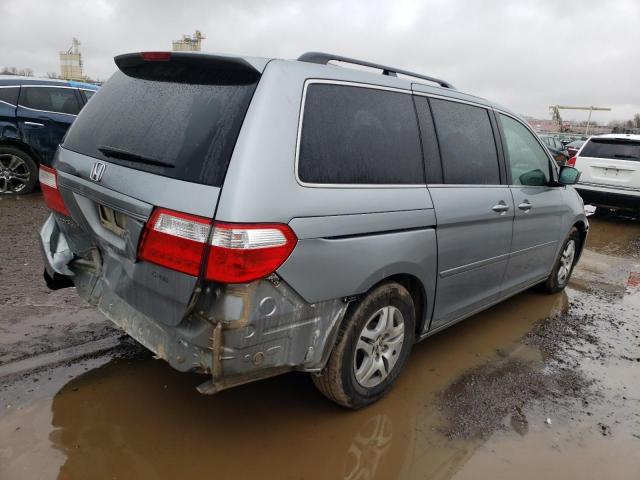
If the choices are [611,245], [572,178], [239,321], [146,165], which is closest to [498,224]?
[572,178]

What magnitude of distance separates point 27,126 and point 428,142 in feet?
22.3

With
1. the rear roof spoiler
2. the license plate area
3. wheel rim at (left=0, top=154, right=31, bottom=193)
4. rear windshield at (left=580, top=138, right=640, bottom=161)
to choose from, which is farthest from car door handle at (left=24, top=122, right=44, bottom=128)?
rear windshield at (left=580, top=138, right=640, bottom=161)

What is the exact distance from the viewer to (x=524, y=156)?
3838 millimetres

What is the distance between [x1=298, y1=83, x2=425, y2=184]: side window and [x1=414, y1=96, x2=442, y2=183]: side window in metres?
0.06

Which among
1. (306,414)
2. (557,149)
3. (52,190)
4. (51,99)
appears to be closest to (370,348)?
(306,414)

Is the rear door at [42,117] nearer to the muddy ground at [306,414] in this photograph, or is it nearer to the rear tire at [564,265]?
the muddy ground at [306,414]

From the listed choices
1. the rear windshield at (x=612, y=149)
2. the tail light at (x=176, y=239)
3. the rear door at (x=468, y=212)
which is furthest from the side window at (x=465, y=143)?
the rear windshield at (x=612, y=149)

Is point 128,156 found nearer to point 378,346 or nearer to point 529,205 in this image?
point 378,346

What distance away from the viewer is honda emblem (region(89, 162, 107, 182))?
230 cm

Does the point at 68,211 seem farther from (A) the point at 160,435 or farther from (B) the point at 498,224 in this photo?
(B) the point at 498,224

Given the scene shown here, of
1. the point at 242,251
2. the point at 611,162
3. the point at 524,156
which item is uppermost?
the point at 524,156

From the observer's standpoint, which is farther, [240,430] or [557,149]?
[557,149]

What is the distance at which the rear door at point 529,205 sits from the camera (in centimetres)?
362

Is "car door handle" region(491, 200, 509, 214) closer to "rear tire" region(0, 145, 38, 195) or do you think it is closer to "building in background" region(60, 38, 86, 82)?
"rear tire" region(0, 145, 38, 195)
